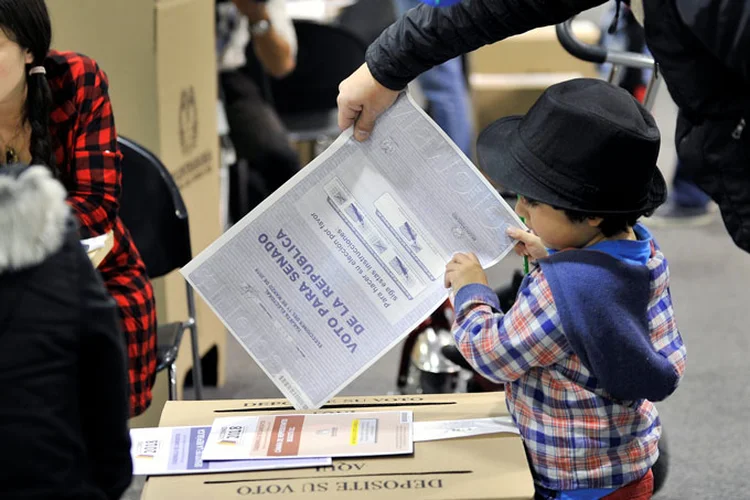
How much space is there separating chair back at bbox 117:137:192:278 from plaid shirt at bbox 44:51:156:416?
0.51ft

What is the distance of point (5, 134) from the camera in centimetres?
162

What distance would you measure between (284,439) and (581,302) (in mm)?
434

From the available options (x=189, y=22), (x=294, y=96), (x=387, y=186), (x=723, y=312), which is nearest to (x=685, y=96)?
(x=387, y=186)

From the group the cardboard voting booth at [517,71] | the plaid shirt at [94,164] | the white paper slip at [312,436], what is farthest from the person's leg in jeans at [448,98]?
the white paper slip at [312,436]

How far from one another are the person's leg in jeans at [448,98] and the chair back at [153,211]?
2.10 meters

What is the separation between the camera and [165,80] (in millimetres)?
2172

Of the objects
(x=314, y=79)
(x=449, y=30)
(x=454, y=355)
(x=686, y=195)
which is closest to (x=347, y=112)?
(x=449, y=30)

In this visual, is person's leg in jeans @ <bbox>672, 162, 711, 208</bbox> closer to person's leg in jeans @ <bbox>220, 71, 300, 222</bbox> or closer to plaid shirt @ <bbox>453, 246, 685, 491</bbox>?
person's leg in jeans @ <bbox>220, 71, 300, 222</bbox>

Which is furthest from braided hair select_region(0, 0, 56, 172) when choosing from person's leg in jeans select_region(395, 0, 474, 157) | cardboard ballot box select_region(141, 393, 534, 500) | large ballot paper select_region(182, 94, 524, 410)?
person's leg in jeans select_region(395, 0, 474, 157)

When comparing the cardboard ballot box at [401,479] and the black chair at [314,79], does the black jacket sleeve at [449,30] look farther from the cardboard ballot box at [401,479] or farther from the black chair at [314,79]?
the black chair at [314,79]

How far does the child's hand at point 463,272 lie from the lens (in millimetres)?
1303

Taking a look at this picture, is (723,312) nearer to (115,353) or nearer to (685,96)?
(685,96)

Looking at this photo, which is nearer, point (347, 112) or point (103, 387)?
point (103, 387)

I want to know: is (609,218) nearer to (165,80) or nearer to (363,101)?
(363,101)
